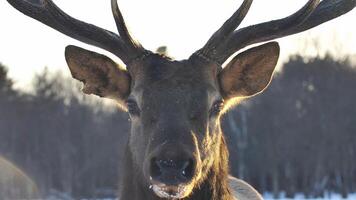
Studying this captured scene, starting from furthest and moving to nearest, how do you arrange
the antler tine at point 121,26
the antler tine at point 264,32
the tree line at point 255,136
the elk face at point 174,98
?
1. the tree line at point 255,136
2. the antler tine at point 264,32
3. the antler tine at point 121,26
4. the elk face at point 174,98

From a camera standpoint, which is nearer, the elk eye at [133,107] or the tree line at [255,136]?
the elk eye at [133,107]

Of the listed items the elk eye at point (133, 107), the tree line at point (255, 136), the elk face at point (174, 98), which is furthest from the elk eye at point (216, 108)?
the tree line at point (255, 136)

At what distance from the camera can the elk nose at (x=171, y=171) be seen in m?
6.21

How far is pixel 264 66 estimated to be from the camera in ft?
26.6

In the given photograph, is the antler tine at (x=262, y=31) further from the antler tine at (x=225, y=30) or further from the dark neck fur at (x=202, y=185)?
the dark neck fur at (x=202, y=185)

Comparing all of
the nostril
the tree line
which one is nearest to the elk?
the nostril

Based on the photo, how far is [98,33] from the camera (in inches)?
310

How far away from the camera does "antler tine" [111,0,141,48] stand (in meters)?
7.82

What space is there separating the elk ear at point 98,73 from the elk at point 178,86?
0.03 feet

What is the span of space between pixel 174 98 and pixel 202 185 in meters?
0.90

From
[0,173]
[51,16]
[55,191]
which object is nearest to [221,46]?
[51,16]

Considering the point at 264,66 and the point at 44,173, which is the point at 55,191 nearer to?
the point at 44,173

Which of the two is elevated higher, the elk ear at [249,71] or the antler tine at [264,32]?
the antler tine at [264,32]

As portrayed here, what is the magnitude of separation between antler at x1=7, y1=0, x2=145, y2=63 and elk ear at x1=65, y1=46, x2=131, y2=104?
0.15 metres
